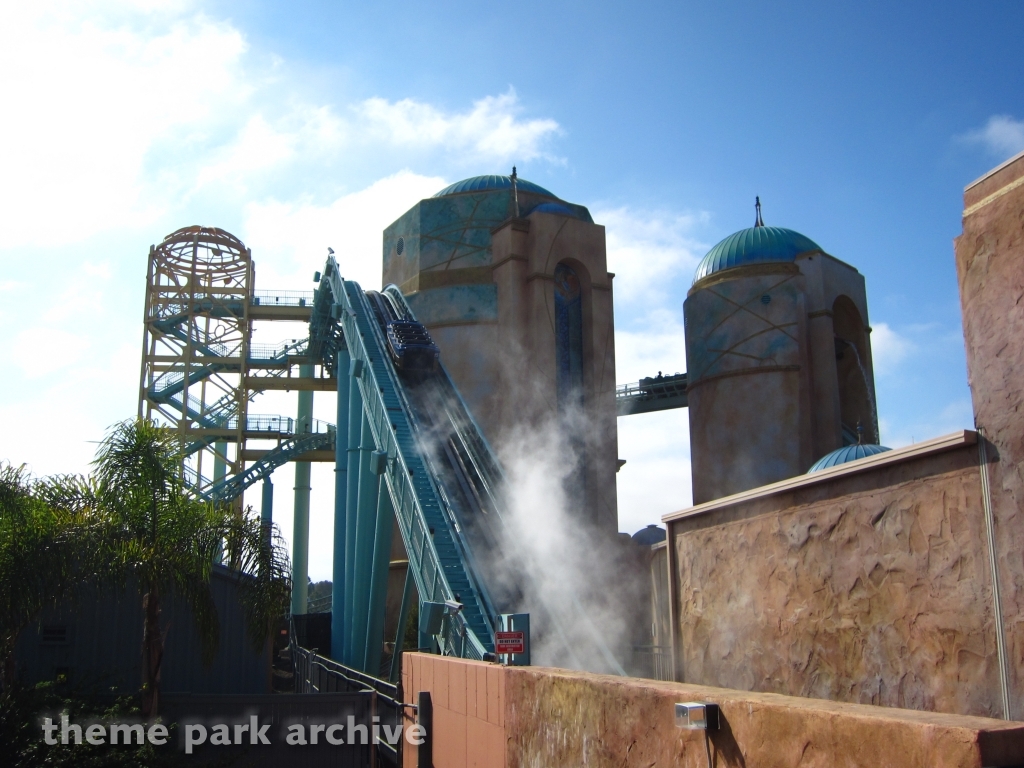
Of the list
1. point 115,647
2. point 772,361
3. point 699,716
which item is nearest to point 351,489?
point 115,647

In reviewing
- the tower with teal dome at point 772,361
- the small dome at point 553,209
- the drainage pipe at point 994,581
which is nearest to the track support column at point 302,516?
the small dome at point 553,209

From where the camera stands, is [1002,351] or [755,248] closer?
[1002,351]

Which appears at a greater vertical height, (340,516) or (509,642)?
(340,516)

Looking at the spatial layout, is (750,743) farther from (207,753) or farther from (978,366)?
(207,753)

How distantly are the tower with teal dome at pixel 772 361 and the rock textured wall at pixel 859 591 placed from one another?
27840 mm

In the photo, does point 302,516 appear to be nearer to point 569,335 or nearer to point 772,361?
point 569,335

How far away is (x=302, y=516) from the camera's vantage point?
142 ft

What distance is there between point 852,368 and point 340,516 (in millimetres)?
22190

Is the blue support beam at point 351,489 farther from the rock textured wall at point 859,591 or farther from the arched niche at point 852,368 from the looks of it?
the arched niche at point 852,368

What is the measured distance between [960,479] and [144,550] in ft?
35.6

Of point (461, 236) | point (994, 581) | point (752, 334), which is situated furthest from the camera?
point (461, 236)

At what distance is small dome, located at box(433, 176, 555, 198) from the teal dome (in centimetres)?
718

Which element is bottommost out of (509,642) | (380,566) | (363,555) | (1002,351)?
(509,642)

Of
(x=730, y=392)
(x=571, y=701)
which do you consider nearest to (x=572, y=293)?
(x=730, y=392)
